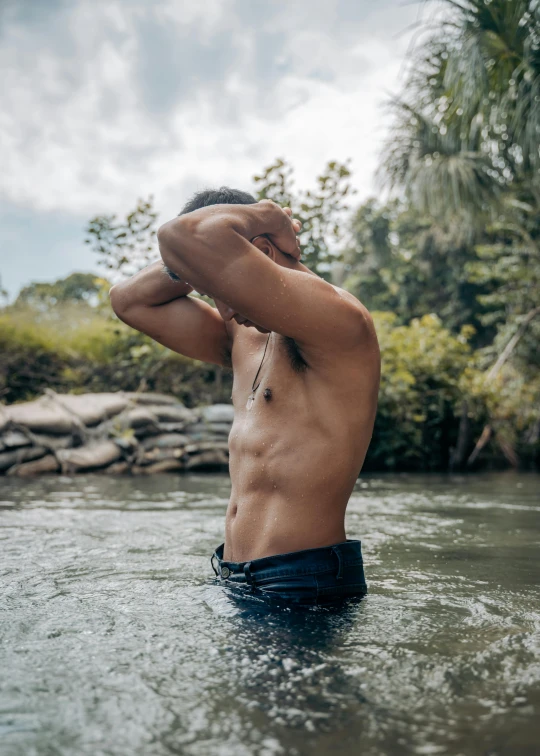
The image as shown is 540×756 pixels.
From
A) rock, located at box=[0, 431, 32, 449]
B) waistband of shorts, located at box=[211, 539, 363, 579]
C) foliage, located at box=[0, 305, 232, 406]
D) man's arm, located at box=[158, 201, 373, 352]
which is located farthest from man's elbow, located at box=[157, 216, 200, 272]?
foliage, located at box=[0, 305, 232, 406]

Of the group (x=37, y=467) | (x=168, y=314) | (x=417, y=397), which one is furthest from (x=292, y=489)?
(x=417, y=397)

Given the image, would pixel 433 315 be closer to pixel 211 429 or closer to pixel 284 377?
pixel 211 429

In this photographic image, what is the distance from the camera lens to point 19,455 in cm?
696

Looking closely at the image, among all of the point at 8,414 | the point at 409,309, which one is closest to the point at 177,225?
the point at 8,414

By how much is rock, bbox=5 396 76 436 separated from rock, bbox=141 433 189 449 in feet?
2.81

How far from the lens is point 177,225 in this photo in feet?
5.81

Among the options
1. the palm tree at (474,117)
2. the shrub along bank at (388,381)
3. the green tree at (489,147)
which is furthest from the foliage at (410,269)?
the shrub along bank at (388,381)

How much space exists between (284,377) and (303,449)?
22 cm

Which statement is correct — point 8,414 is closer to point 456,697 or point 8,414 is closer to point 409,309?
point 456,697

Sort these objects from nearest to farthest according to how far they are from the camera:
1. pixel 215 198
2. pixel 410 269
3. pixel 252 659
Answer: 1. pixel 252 659
2. pixel 215 198
3. pixel 410 269

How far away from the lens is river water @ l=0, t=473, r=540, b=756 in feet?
3.99

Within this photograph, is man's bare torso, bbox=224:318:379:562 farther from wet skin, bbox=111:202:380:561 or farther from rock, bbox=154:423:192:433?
rock, bbox=154:423:192:433

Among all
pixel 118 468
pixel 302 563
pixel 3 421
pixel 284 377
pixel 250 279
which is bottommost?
pixel 118 468

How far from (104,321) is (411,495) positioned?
541 cm
